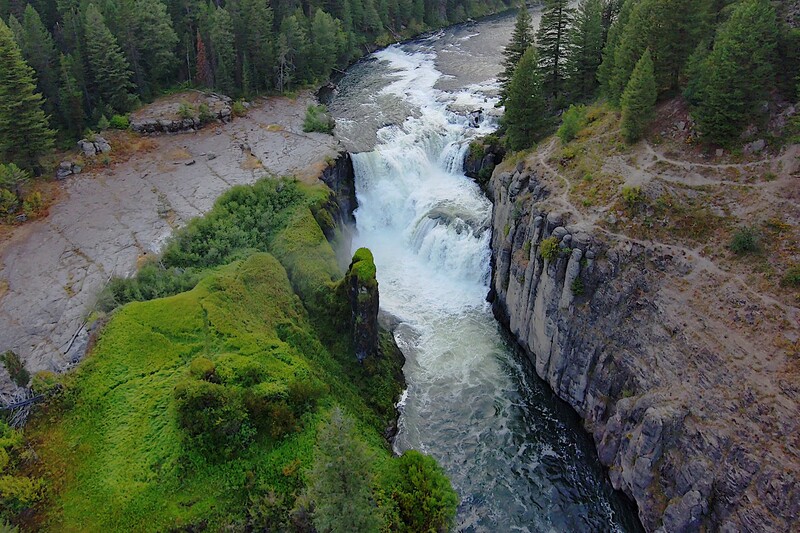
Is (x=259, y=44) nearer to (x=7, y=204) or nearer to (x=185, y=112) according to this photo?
(x=185, y=112)

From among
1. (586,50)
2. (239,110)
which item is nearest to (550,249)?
(586,50)

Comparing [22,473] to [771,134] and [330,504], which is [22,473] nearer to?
[330,504]

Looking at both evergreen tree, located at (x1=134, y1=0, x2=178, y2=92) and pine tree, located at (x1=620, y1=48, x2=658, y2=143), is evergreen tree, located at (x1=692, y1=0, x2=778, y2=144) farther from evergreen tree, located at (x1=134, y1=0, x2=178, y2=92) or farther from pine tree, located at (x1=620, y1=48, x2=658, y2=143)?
evergreen tree, located at (x1=134, y1=0, x2=178, y2=92)

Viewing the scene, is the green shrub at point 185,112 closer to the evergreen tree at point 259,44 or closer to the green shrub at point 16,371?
the evergreen tree at point 259,44

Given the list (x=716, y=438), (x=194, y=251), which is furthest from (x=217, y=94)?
(x=716, y=438)

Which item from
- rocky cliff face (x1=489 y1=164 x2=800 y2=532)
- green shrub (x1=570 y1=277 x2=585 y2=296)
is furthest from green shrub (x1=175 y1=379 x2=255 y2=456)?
green shrub (x1=570 y1=277 x2=585 y2=296)
